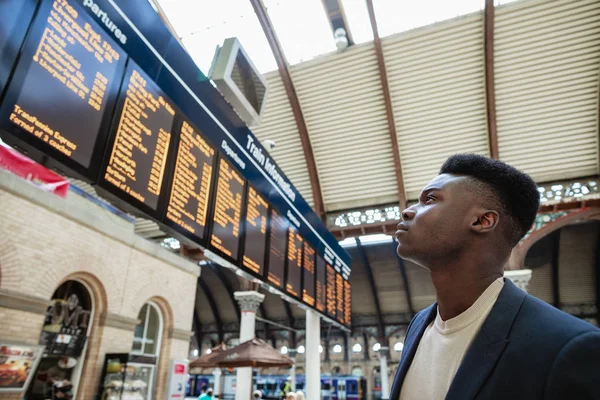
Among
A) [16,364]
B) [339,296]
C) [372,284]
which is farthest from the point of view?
[372,284]

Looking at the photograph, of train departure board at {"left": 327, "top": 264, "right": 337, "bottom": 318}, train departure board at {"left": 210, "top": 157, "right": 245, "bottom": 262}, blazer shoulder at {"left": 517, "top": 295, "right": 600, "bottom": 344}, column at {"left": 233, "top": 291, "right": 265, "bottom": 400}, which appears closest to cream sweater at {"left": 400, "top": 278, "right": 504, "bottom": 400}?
blazer shoulder at {"left": 517, "top": 295, "right": 600, "bottom": 344}

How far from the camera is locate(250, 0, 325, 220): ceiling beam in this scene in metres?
10.2

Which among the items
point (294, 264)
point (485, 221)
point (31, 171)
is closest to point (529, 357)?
point (485, 221)

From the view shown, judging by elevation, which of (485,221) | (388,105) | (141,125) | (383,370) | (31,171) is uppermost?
(388,105)

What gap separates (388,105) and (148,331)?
829 centimetres

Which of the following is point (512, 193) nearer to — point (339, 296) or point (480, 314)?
point (480, 314)

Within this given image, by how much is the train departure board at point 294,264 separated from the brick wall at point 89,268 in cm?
342

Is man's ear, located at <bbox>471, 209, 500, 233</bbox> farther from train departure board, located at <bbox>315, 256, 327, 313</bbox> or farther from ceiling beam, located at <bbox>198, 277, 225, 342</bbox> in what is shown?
ceiling beam, located at <bbox>198, 277, 225, 342</bbox>

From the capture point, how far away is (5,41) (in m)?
2.77

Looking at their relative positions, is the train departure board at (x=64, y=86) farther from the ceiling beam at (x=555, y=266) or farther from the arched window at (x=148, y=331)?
the ceiling beam at (x=555, y=266)

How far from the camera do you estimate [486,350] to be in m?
0.96

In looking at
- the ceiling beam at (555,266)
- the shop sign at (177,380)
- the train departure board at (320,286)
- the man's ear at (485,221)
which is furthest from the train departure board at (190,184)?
the ceiling beam at (555,266)

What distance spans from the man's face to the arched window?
28.4ft

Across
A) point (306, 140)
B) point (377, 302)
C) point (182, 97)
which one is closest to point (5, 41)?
point (182, 97)
